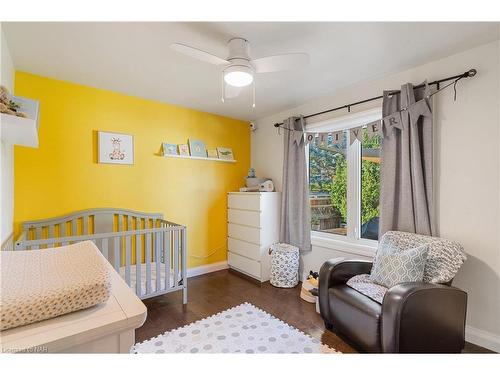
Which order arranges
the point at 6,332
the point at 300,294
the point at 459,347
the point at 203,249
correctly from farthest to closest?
the point at 203,249 < the point at 300,294 < the point at 459,347 < the point at 6,332

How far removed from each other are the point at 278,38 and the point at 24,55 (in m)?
2.05

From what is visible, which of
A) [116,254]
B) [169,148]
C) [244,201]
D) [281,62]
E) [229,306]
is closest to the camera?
[281,62]

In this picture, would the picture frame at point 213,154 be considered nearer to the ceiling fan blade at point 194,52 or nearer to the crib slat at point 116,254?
the crib slat at point 116,254

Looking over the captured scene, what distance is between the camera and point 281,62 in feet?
5.58

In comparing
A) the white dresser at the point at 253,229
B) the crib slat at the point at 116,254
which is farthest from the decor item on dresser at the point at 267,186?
the crib slat at the point at 116,254

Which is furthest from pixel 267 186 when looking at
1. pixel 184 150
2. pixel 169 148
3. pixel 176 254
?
pixel 176 254

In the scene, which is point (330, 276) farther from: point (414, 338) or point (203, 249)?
point (203, 249)

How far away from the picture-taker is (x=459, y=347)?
5.55 ft

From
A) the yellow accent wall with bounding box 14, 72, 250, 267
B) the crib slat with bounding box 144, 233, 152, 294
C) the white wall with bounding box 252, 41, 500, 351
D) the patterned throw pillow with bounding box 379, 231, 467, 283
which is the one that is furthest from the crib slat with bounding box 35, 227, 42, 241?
the white wall with bounding box 252, 41, 500, 351

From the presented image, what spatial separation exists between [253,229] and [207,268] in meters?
0.93

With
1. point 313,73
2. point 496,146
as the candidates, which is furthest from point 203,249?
point 496,146

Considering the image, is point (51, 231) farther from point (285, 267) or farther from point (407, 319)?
point (407, 319)

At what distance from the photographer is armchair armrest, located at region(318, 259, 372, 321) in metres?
2.07

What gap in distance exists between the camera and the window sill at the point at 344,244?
104 inches
